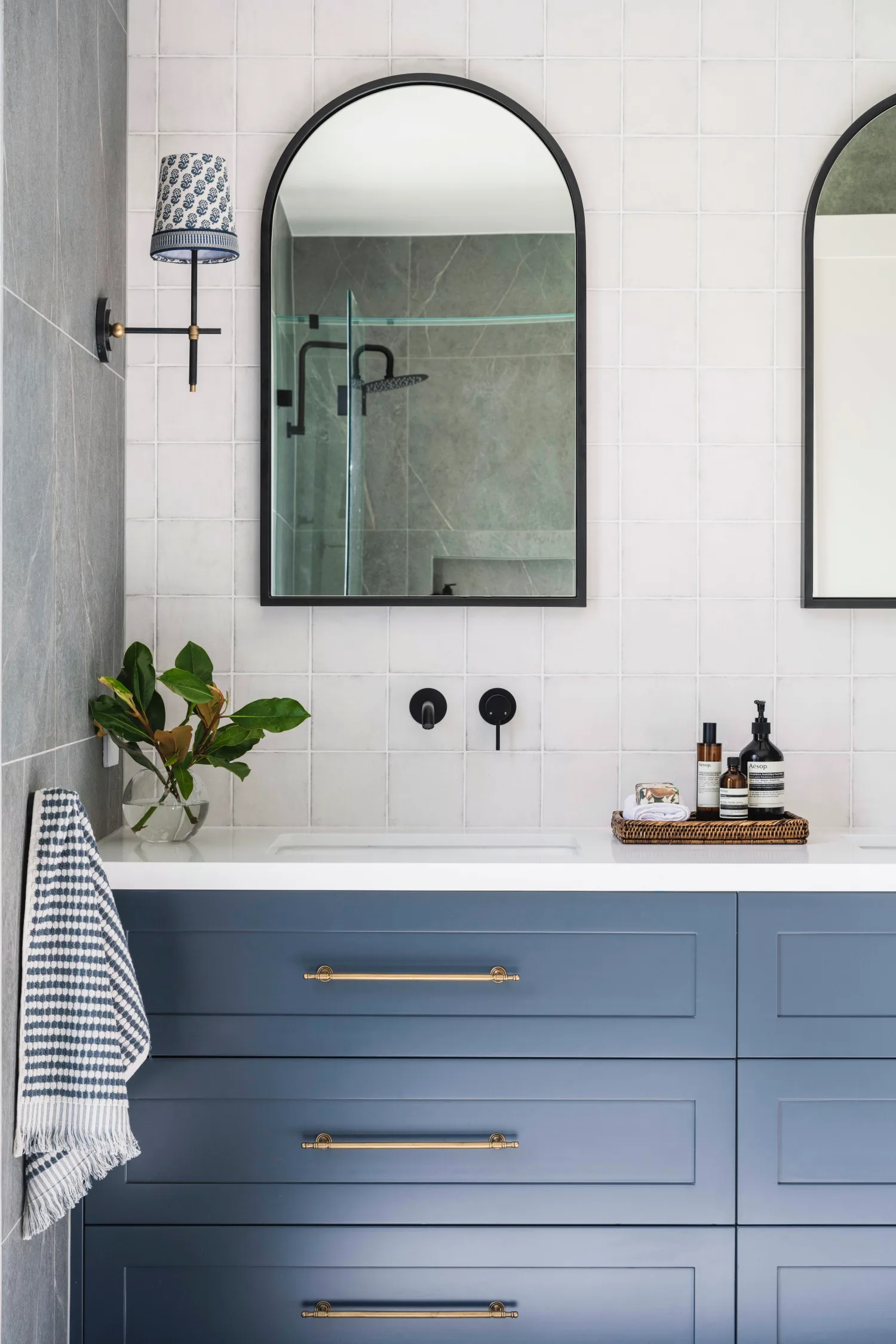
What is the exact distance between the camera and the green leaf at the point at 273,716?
188 cm

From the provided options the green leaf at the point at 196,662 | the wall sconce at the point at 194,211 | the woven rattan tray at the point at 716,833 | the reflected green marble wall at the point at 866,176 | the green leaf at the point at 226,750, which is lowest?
the woven rattan tray at the point at 716,833

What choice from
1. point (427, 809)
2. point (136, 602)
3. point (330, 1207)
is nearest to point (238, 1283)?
point (330, 1207)

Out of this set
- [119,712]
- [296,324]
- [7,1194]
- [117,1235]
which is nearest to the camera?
[7,1194]

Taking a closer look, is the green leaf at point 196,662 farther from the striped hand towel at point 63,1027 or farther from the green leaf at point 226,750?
A: the striped hand towel at point 63,1027

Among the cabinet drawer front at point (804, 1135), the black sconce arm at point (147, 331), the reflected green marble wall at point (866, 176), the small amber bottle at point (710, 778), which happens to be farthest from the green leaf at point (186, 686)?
the reflected green marble wall at point (866, 176)

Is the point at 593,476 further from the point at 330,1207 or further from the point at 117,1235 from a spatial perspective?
the point at 117,1235

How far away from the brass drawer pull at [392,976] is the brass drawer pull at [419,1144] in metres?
0.24

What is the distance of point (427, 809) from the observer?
2221 millimetres

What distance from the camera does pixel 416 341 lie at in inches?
85.6

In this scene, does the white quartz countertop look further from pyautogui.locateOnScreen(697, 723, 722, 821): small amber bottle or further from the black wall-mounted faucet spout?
the black wall-mounted faucet spout

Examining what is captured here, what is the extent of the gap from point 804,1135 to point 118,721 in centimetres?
130

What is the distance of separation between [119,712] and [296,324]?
32.8 inches

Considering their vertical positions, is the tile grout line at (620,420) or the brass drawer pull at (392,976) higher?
the tile grout line at (620,420)

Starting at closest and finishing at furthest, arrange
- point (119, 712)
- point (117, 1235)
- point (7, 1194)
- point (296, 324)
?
point (7, 1194), point (117, 1235), point (119, 712), point (296, 324)
